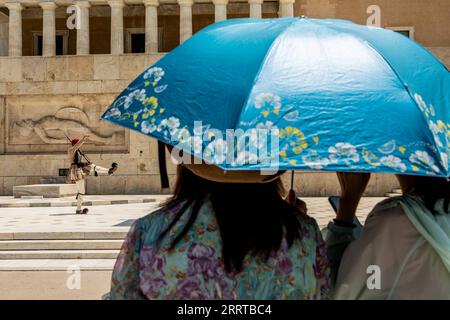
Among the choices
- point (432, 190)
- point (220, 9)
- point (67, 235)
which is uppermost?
point (220, 9)

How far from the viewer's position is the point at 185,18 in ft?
80.0

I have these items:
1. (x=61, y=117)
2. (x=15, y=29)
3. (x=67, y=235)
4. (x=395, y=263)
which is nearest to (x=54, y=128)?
(x=61, y=117)

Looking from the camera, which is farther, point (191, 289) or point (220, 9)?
point (220, 9)

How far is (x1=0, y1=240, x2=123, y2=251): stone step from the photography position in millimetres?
9367

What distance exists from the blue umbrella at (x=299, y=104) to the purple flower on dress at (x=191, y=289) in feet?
1.35

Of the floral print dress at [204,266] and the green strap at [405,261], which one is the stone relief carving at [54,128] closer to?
the floral print dress at [204,266]

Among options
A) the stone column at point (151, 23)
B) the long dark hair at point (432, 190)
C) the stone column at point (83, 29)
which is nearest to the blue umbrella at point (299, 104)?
the long dark hair at point (432, 190)

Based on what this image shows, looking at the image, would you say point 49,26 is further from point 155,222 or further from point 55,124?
point 155,222

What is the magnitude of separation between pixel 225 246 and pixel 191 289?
0.61 ft

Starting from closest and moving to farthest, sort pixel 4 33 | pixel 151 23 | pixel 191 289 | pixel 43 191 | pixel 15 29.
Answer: pixel 191 289, pixel 43 191, pixel 151 23, pixel 15 29, pixel 4 33

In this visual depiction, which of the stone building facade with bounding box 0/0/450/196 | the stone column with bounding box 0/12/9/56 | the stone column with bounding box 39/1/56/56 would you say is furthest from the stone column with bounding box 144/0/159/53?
the stone column with bounding box 0/12/9/56

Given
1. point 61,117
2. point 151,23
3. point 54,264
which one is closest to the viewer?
point 54,264

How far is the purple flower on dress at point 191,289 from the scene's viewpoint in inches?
71.4

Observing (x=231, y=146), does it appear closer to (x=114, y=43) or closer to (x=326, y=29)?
(x=326, y=29)
